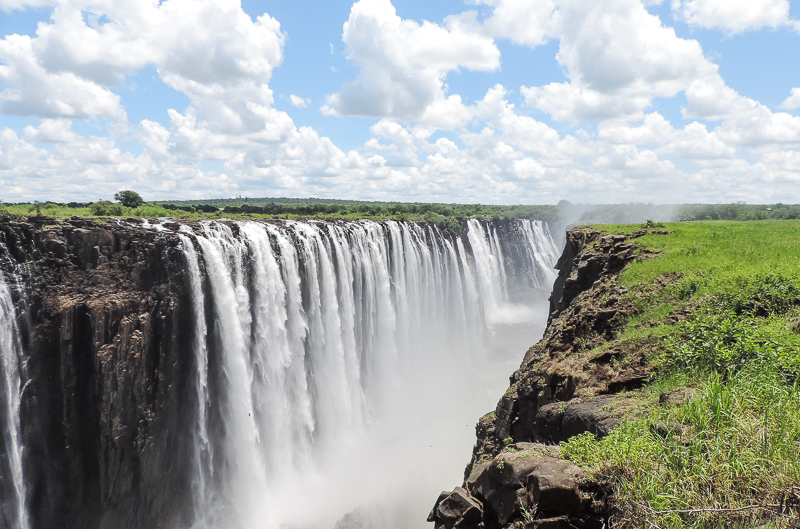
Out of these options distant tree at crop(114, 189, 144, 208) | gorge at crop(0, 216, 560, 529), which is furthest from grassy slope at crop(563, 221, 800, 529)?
distant tree at crop(114, 189, 144, 208)

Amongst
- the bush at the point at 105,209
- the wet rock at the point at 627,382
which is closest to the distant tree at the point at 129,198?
the bush at the point at 105,209

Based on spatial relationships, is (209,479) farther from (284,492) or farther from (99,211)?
(99,211)

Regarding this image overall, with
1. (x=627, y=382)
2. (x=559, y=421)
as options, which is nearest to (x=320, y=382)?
(x=559, y=421)

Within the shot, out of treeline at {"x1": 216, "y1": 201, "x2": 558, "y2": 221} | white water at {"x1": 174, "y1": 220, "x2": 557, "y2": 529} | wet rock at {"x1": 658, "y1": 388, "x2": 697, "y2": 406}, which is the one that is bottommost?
white water at {"x1": 174, "y1": 220, "x2": 557, "y2": 529}

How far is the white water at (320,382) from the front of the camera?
18.9 meters

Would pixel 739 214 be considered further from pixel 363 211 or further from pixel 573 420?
pixel 573 420

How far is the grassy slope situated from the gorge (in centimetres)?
1428

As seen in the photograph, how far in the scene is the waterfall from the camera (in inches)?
570

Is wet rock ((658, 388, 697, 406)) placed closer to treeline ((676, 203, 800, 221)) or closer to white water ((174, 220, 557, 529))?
white water ((174, 220, 557, 529))

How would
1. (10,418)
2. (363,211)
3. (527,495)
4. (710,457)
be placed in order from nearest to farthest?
(710,457)
(527,495)
(10,418)
(363,211)

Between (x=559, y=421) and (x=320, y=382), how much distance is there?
62.6 ft

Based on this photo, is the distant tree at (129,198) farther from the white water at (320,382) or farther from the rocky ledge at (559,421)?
the rocky ledge at (559,421)

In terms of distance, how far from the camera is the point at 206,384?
62.9 feet

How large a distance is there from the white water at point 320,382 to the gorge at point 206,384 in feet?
0.30
